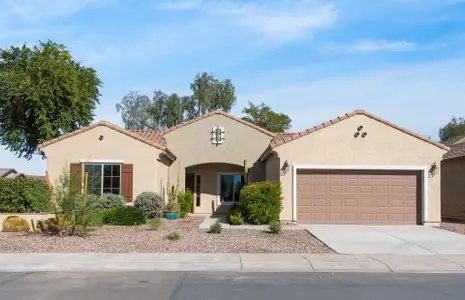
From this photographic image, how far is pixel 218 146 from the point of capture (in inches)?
1027

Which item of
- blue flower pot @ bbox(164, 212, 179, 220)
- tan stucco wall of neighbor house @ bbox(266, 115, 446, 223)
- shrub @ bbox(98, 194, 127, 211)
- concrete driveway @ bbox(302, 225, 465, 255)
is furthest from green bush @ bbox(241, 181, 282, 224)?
shrub @ bbox(98, 194, 127, 211)

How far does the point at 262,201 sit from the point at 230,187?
835cm

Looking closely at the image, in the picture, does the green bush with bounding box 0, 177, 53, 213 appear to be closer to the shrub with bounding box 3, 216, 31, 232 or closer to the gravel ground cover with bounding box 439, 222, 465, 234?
the shrub with bounding box 3, 216, 31, 232

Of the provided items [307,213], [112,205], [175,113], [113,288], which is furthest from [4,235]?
[175,113]

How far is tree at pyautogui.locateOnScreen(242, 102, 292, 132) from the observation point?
5203 cm

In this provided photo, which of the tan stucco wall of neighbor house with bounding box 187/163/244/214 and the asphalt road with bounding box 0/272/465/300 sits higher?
the tan stucco wall of neighbor house with bounding box 187/163/244/214

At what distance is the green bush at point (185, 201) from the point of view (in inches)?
969

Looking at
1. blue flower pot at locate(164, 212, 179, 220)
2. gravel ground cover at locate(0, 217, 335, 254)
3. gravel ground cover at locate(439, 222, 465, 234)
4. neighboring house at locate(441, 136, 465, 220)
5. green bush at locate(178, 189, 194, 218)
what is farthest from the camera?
green bush at locate(178, 189, 194, 218)

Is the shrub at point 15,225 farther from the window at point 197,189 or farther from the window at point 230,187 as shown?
the window at point 230,187

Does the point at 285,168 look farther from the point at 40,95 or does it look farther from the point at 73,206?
the point at 40,95

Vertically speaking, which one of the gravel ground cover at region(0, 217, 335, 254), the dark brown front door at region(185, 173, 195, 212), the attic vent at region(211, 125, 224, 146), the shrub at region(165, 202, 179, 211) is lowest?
the gravel ground cover at region(0, 217, 335, 254)

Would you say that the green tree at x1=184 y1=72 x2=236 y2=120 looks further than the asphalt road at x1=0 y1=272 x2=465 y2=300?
Yes

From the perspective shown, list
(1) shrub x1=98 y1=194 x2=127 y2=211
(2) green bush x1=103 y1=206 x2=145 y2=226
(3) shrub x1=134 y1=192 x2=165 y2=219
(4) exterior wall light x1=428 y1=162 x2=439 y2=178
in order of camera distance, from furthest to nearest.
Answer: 1. (3) shrub x1=134 y1=192 x2=165 y2=219
2. (1) shrub x1=98 y1=194 x2=127 y2=211
3. (4) exterior wall light x1=428 y1=162 x2=439 y2=178
4. (2) green bush x1=103 y1=206 x2=145 y2=226

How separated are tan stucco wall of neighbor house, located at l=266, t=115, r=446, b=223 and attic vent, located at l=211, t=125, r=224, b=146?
20.8 feet
